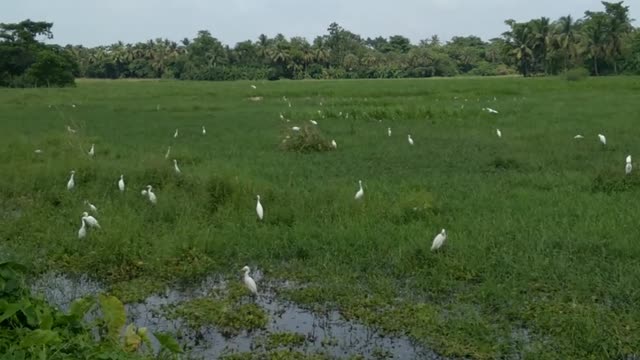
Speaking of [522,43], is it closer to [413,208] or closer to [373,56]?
[373,56]

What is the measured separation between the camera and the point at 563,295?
6.16 meters

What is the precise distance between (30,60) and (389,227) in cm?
4718

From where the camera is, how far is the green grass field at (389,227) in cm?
589

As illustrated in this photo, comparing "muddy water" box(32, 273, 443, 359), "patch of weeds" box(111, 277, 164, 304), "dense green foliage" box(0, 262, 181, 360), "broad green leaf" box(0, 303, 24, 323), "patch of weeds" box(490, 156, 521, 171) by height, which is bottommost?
"muddy water" box(32, 273, 443, 359)

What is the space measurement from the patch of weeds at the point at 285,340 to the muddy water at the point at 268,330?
0.20 ft

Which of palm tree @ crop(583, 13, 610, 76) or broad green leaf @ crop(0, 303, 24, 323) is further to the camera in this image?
palm tree @ crop(583, 13, 610, 76)

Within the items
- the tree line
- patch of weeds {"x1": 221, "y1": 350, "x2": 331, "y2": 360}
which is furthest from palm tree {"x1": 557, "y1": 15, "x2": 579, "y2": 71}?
patch of weeds {"x1": 221, "y1": 350, "x2": 331, "y2": 360}

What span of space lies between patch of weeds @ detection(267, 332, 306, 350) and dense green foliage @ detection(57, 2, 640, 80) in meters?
54.2

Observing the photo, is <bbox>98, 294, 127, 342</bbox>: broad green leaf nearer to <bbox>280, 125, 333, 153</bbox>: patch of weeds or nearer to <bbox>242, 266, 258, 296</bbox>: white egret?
<bbox>242, 266, 258, 296</bbox>: white egret

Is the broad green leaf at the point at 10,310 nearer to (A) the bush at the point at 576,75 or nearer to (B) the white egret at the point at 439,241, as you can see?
(B) the white egret at the point at 439,241

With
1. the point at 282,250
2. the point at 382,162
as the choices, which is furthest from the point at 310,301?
the point at 382,162

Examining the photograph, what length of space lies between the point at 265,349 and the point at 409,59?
69.8 m

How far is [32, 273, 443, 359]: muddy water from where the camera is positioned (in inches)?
212

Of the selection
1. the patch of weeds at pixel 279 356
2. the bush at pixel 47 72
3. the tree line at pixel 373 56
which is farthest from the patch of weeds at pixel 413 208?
the tree line at pixel 373 56
